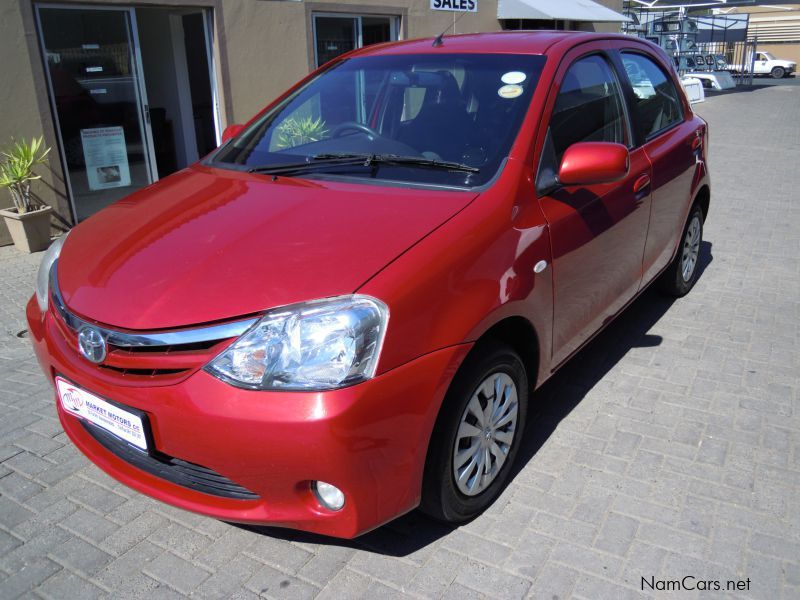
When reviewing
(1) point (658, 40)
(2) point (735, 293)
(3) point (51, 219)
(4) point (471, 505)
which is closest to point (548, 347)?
(4) point (471, 505)

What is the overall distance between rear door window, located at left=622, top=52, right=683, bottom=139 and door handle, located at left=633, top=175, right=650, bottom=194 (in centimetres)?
32

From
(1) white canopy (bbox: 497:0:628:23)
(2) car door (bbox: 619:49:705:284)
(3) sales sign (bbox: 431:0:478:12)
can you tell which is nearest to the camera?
(2) car door (bbox: 619:49:705:284)

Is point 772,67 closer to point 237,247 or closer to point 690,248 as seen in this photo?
point 690,248

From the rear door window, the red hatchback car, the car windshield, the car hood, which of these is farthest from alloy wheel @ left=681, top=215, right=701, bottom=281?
the car hood

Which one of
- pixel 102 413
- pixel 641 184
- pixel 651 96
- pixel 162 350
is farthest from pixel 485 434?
pixel 651 96

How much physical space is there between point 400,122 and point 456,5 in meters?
10.2

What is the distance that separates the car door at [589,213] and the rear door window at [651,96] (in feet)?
0.85

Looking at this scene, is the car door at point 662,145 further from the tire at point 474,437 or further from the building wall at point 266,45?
the building wall at point 266,45

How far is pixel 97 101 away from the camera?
26.7ft

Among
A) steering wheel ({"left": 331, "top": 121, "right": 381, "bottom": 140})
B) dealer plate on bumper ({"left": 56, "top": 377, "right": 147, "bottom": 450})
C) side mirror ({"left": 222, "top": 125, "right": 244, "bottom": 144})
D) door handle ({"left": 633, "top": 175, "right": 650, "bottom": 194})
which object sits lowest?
dealer plate on bumper ({"left": 56, "top": 377, "right": 147, "bottom": 450})

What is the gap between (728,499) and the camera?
2.93 m

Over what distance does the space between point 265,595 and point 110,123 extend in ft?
23.9

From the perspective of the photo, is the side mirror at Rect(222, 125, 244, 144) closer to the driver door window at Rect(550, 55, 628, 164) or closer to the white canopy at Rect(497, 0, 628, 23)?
the driver door window at Rect(550, 55, 628, 164)

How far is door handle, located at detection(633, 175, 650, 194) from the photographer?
380 centimetres
